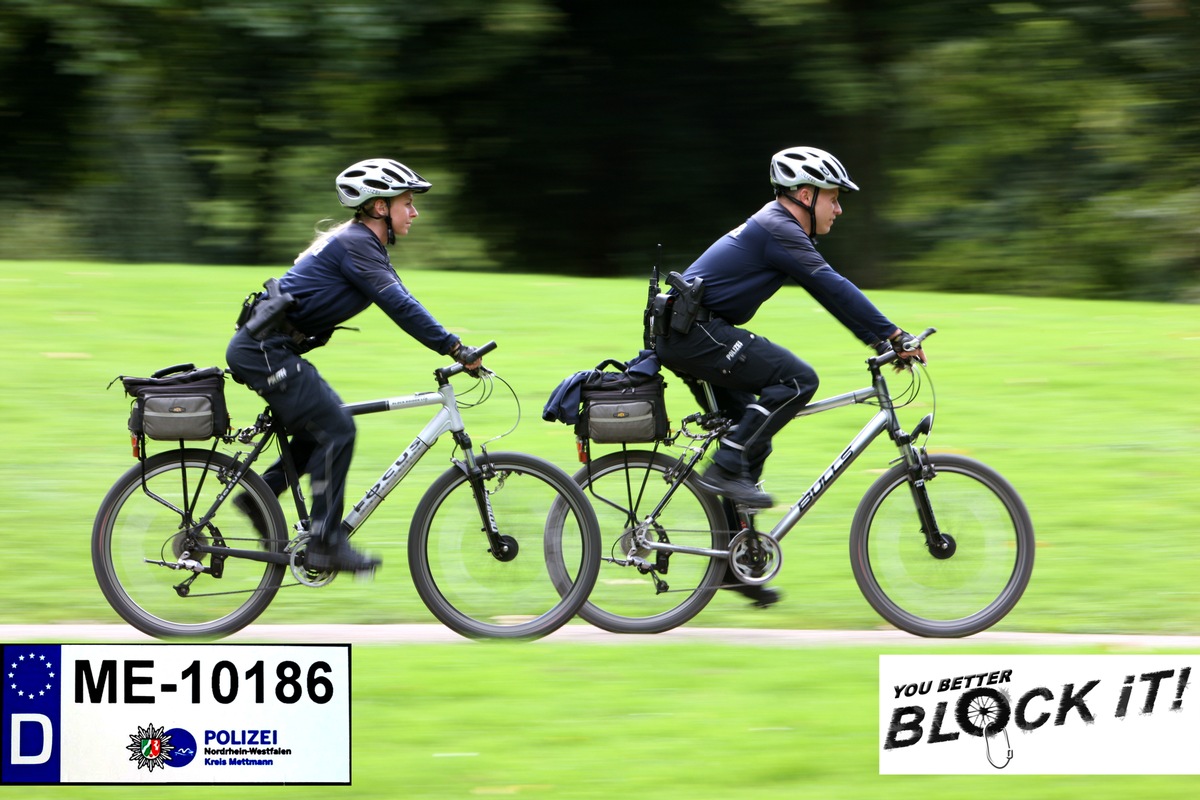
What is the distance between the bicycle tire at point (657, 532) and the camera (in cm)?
678

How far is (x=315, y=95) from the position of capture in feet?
65.8

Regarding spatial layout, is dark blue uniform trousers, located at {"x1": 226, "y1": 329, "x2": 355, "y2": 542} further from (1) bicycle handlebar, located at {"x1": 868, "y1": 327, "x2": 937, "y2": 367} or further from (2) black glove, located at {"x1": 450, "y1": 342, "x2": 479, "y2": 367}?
(1) bicycle handlebar, located at {"x1": 868, "y1": 327, "x2": 937, "y2": 367}

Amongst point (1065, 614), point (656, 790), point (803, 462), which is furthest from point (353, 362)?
point (656, 790)

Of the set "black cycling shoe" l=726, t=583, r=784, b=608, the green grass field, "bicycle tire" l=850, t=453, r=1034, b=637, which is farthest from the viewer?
"black cycling shoe" l=726, t=583, r=784, b=608

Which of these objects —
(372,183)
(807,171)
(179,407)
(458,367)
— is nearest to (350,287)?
(372,183)

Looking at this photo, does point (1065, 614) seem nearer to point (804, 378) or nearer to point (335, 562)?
point (804, 378)

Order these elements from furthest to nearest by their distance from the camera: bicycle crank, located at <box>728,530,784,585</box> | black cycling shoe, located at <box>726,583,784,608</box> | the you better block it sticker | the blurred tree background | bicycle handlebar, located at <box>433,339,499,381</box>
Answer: the blurred tree background < black cycling shoe, located at <box>726,583,784,608</box> < bicycle crank, located at <box>728,530,784,585</box> < bicycle handlebar, located at <box>433,339,499,381</box> < the you better block it sticker

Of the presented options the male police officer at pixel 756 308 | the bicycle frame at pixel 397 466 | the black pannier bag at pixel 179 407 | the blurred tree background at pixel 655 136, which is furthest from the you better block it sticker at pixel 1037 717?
the blurred tree background at pixel 655 136

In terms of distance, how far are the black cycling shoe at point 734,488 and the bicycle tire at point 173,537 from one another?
5.71 ft

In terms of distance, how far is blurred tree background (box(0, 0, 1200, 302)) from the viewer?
63.1 ft

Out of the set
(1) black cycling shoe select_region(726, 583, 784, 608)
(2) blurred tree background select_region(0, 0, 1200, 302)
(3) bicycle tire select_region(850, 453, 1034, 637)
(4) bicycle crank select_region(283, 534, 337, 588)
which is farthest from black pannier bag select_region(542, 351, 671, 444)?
(2) blurred tree background select_region(0, 0, 1200, 302)

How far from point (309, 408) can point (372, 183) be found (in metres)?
0.92

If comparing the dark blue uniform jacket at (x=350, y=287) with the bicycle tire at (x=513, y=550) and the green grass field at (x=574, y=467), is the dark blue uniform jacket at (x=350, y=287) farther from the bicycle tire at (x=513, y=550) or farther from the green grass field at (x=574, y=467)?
the green grass field at (x=574, y=467)

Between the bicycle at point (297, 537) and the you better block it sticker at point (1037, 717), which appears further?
the bicycle at point (297, 537)
